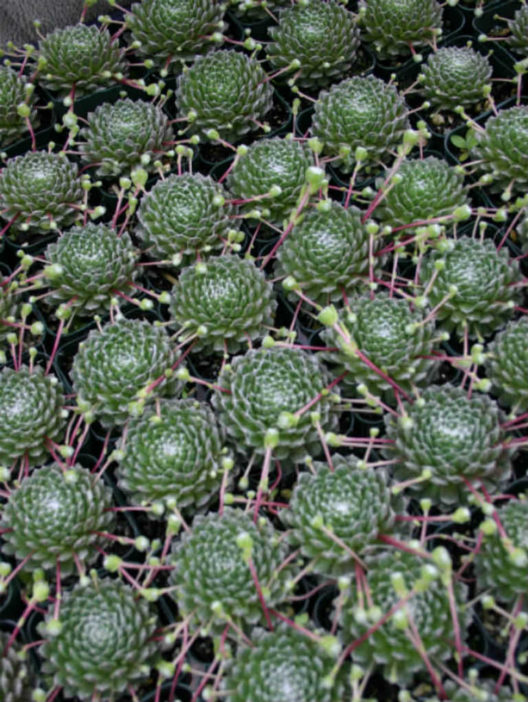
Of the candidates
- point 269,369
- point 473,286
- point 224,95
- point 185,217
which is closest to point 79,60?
point 224,95

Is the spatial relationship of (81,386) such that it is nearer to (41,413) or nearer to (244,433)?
(41,413)

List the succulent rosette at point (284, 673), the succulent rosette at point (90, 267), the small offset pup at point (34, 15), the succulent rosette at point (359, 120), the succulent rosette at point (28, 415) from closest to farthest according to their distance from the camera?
1. the succulent rosette at point (284, 673)
2. the succulent rosette at point (28, 415)
3. the succulent rosette at point (90, 267)
4. the succulent rosette at point (359, 120)
5. the small offset pup at point (34, 15)

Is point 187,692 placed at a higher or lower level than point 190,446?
lower

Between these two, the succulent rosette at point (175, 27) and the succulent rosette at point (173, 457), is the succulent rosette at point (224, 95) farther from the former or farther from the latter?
the succulent rosette at point (173, 457)

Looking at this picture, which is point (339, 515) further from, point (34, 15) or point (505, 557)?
point (34, 15)

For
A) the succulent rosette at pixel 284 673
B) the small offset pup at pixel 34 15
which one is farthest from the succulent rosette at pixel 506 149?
the small offset pup at pixel 34 15

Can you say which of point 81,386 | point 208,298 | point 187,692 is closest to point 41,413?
point 81,386
